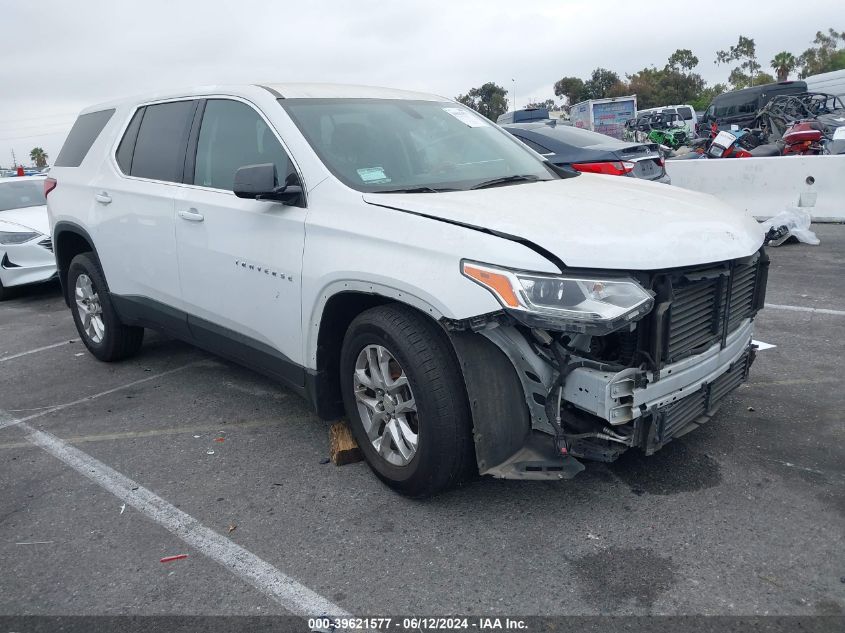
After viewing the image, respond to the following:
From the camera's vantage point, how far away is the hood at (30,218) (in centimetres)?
904

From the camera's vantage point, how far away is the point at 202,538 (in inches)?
127

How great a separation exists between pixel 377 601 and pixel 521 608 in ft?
1.76

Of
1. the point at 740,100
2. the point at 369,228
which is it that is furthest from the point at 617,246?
the point at 740,100

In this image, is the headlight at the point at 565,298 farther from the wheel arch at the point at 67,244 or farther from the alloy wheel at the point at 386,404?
the wheel arch at the point at 67,244

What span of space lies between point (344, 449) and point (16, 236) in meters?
7.06

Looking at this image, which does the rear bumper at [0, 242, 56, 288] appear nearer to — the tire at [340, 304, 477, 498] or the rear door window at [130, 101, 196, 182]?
the rear door window at [130, 101, 196, 182]

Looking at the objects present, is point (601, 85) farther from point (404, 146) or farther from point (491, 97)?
point (404, 146)

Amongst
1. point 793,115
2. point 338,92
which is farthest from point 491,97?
point 338,92

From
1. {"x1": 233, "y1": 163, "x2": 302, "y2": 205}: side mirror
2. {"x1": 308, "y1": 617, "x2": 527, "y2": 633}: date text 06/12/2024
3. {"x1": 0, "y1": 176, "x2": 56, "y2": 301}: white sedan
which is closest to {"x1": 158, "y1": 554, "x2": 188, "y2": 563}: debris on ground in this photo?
{"x1": 308, "y1": 617, "x2": 527, "y2": 633}: date text 06/12/2024

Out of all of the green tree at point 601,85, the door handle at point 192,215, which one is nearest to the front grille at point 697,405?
the door handle at point 192,215

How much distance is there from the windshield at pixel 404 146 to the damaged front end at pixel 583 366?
1023 mm

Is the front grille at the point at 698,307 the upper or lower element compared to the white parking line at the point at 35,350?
upper

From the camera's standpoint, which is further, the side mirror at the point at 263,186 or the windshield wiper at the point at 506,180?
the windshield wiper at the point at 506,180

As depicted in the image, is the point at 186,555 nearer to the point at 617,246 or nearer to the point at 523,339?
the point at 523,339
